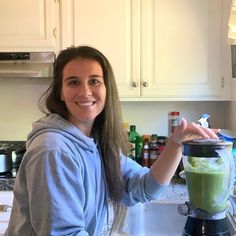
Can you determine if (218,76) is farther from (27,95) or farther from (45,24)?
(27,95)

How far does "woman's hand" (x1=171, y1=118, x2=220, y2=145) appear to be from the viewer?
1.03 m

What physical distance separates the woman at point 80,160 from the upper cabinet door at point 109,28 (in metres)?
1.00

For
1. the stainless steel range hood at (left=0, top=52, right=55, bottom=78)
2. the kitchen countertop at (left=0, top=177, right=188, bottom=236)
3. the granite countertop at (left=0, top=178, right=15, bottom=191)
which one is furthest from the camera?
the stainless steel range hood at (left=0, top=52, right=55, bottom=78)

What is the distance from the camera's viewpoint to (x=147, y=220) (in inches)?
67.9

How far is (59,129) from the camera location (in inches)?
40.6

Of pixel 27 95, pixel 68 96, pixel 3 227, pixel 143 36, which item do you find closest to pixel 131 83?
pixel 143 36

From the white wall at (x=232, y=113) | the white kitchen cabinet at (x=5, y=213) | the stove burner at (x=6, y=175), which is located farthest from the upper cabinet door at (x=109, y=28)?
the white kitchen cabinet at (x=5, y=213)

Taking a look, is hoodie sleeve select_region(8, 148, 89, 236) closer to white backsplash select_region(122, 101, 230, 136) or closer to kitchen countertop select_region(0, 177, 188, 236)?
kitchen countertop select_region(0, 177, 188, 236)

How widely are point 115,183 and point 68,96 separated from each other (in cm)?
32

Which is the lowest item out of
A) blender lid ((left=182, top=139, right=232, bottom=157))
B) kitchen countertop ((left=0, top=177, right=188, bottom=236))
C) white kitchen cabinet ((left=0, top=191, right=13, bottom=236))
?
white kitchen cabinet ((left=0, top=191, right=13, bottom=236))

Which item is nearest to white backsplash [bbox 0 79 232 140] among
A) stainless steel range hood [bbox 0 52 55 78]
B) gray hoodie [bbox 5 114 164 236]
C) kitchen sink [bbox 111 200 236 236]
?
stainless steel range hood [bbox 0 52 55 78]

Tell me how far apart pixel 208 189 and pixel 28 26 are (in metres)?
1.60

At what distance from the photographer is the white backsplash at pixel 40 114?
100 inches

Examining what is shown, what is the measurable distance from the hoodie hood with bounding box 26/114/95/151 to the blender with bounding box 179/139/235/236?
0.29 meters
